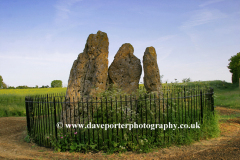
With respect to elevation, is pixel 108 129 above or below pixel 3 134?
above

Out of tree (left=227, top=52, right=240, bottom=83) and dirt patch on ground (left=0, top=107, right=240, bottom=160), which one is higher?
tree (left=227, top=52, right=240, bottom=83)

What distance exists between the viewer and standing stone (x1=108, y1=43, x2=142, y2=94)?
9.80 m

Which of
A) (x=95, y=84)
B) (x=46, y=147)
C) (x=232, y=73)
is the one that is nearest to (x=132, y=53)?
(x=95, y=84)

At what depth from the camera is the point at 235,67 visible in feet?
95.6

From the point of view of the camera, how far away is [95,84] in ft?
29.4

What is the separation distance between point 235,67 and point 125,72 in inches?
1007

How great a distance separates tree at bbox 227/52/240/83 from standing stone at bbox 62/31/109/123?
1017 inches

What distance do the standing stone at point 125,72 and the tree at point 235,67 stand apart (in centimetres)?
2435

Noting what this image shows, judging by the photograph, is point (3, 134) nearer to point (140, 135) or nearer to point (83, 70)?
point (83, 70)

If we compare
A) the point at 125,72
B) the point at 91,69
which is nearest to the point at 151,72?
the point at 125,72

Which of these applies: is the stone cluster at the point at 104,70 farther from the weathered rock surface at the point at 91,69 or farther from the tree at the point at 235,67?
the tree at the point at 235,67

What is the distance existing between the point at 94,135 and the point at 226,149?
15.1 feet

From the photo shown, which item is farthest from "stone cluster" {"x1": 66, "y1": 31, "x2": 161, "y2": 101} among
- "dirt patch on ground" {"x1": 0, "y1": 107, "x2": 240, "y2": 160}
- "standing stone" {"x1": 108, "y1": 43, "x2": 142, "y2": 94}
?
"dirt patch on ground" {"x1": 0, "y1": 107, "x2": 240, "y2": 160}

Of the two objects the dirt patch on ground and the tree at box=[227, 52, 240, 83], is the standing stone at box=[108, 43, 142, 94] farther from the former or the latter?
the tree at box=[227, 52, 240, 83]
